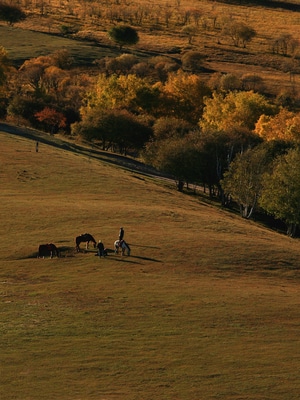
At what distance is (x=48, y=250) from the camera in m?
51.2

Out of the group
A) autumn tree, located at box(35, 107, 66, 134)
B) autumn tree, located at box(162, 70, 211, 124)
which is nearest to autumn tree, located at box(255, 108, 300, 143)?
autumn tree, located at box(162, 70, 211, 124)

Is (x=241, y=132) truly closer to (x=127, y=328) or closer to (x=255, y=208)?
(x=255, y=208)

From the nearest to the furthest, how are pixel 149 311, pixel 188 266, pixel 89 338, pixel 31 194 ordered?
pixel 89 338, pixel 149 311, pixel 188 266, pixel 31 194

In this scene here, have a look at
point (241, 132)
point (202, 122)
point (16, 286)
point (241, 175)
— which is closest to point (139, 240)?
point (16, 286)

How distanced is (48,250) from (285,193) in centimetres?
3876

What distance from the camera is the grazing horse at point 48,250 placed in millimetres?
51125

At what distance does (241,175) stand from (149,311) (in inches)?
2095

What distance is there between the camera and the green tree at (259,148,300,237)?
273 ft

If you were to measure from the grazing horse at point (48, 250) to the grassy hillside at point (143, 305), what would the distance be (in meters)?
0.72

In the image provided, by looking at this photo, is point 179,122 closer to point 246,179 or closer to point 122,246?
point 246,179

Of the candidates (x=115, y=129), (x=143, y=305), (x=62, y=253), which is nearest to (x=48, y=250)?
(x=62, y=253)

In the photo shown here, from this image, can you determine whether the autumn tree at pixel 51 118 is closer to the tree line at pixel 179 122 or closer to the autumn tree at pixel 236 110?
the tree line at pixel 179 122

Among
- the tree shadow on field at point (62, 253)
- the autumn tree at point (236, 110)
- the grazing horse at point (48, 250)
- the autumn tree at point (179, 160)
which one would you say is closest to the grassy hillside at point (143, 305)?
the tree shadow on field at point (62, 253)

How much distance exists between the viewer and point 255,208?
3765 inches
